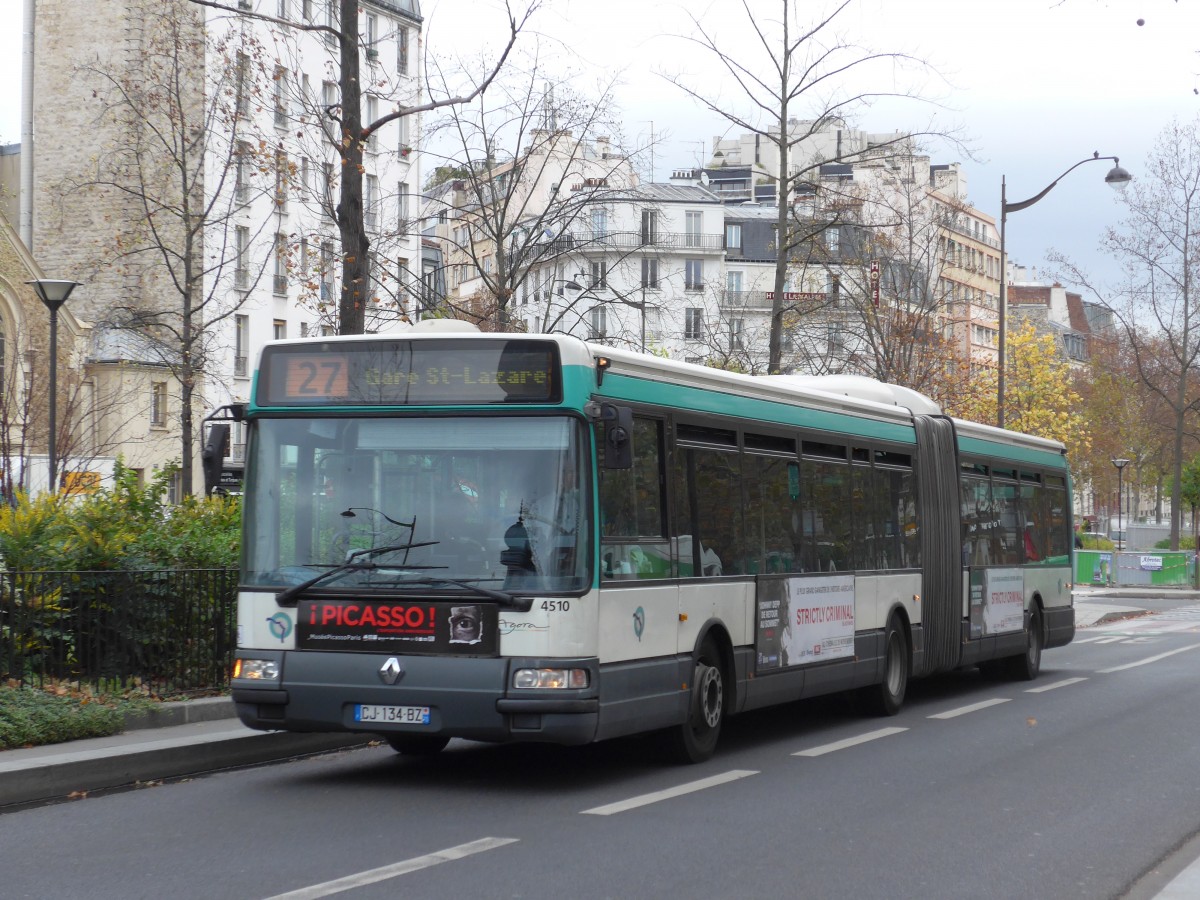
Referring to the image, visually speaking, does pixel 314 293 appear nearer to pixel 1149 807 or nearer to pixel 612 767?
pixel 612 767

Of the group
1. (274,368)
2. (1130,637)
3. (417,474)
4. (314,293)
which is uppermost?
(314,293)

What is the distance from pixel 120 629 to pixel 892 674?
727cm

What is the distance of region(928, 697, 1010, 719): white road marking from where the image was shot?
16.4 m

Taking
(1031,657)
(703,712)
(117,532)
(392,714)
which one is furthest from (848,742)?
(1031,657)

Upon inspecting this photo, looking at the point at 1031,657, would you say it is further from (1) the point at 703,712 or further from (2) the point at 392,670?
(2) the point at 392,670

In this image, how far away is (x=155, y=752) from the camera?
1099 cm

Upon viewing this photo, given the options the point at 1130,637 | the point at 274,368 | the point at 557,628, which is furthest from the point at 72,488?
the point at 1130,637

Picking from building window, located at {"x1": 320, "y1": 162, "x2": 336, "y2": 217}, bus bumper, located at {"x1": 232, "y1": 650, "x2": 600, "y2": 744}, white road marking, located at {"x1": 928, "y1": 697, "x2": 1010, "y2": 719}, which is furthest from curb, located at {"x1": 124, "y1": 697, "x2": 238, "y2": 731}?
building window, located at {"x1": 320, "y1": 162, "x2": 336, "y2": 217}

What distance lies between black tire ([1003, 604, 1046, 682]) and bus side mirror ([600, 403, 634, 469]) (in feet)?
39.5

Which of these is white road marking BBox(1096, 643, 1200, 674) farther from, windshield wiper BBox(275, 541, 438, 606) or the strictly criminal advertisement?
windshield wiper BBox(275, 541, 438, 606)

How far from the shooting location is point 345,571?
10641 mm

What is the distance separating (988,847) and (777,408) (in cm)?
561

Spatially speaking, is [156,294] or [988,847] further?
[156,294]

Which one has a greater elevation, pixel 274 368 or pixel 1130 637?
pixel 274 368
